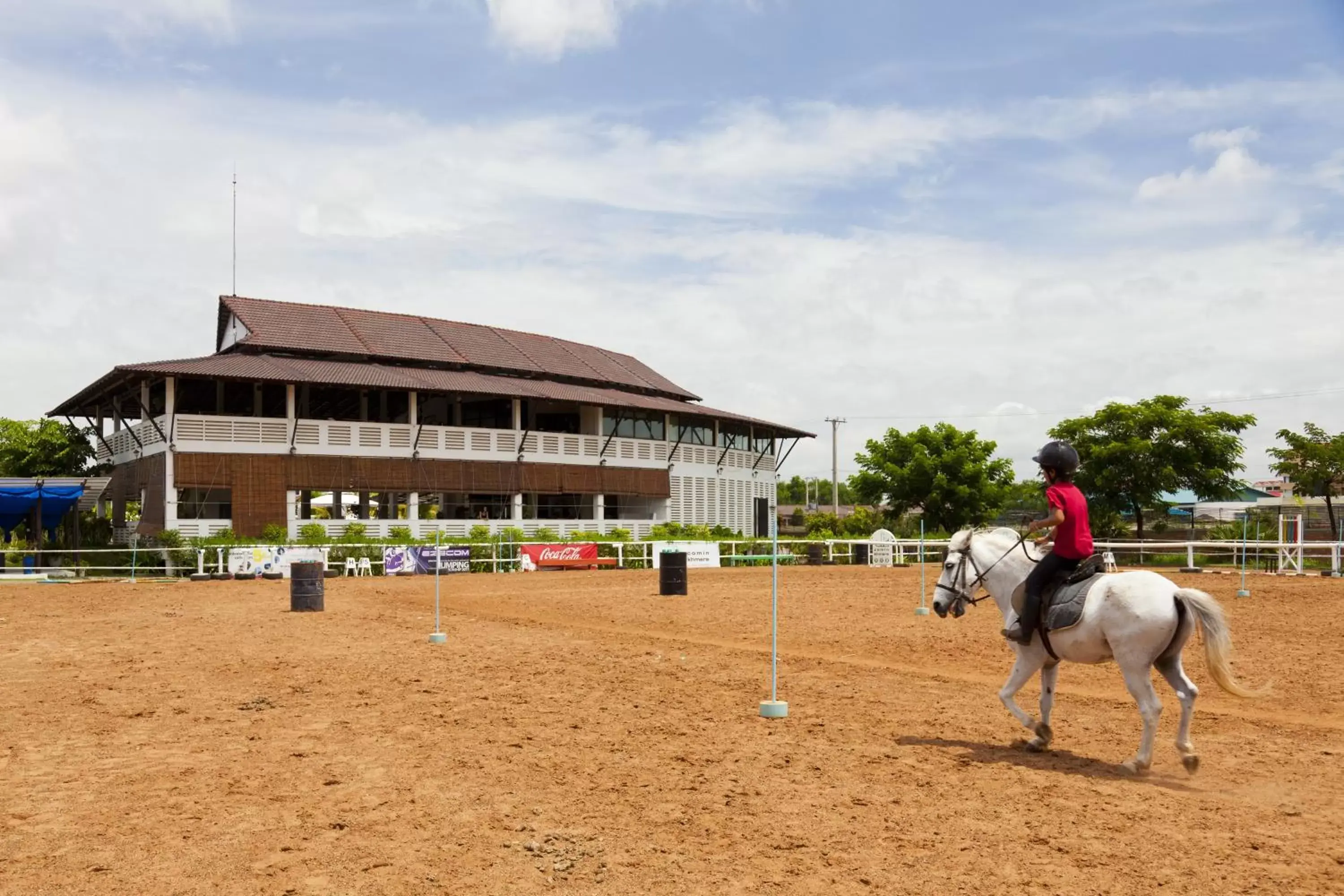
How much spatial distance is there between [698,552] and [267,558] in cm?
1632

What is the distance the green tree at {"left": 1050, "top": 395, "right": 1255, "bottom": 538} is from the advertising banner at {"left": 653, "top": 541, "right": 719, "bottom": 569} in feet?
72.5

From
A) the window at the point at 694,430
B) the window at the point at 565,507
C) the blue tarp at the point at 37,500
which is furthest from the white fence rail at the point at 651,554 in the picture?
the window at the point at 694,430

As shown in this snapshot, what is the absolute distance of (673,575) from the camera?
27828 mm

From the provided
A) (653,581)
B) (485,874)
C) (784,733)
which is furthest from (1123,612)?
(653,581)

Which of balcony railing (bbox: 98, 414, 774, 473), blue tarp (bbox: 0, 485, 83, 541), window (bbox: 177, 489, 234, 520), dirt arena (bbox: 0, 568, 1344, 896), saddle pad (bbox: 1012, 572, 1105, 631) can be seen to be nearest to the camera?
dirt arena (bbox: 0, 568, 1344, 896)

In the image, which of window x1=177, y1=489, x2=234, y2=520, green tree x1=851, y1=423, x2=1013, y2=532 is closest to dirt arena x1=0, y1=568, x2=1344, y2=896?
window x1=177, y1=489, x2=234, y2=520

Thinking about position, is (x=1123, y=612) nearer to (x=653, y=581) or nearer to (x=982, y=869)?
(x=982, y=869)

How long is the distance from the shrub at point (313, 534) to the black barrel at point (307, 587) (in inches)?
583

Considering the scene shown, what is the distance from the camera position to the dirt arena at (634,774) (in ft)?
20.6

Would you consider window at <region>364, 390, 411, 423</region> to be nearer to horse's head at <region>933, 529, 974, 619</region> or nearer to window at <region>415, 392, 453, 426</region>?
window at <region>415, 392, 453, 426</region>

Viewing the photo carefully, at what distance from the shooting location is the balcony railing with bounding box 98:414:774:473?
125 feet

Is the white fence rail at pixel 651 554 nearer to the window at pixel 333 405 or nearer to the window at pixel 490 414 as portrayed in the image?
the window at pixel 490 414

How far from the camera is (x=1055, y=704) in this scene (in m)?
11.7

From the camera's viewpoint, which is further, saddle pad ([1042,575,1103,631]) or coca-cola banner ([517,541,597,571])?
coca-cola banner ([517,541,597,571])
